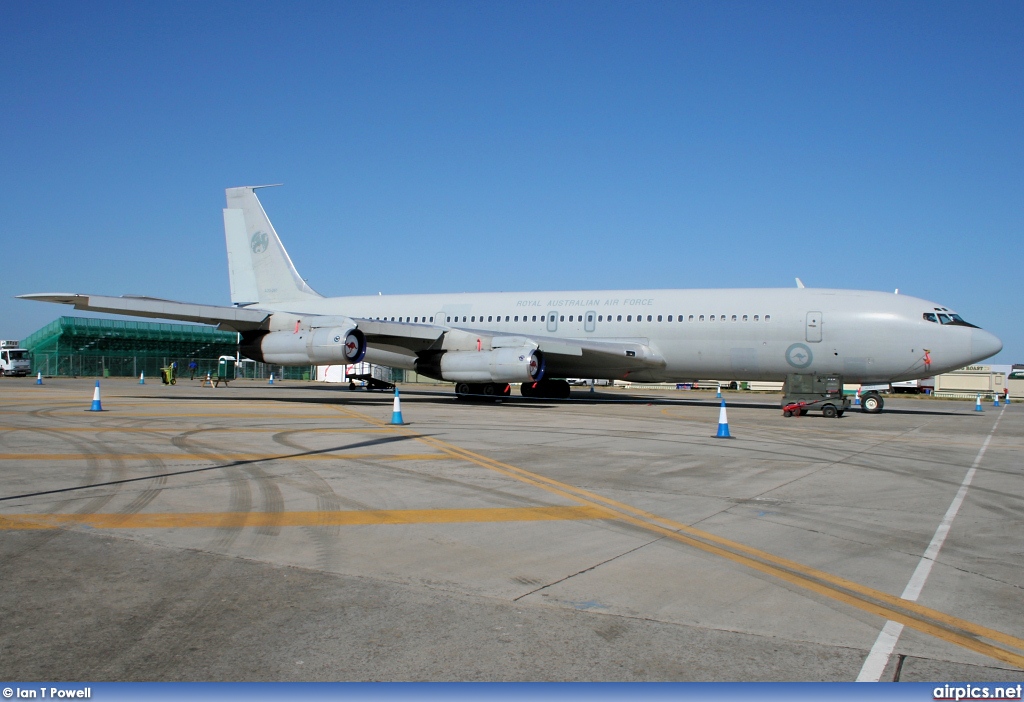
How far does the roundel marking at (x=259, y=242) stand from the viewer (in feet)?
108

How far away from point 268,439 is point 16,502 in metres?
5.91

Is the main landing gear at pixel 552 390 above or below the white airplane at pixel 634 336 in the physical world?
below

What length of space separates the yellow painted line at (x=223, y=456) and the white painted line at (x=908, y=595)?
6.57 metres

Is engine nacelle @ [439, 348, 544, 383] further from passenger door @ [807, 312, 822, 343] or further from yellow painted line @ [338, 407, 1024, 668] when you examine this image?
yellow painted line @ [338, 407, 1024, 668]

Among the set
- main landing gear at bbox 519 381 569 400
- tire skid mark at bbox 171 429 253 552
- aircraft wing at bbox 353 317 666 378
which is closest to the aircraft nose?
aircraft wing at bbox 353 317 666 378

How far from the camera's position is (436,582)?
506 cm

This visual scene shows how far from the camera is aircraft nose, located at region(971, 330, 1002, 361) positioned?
873 inches

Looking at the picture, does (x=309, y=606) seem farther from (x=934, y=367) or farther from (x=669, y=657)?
(x=934, y=367)

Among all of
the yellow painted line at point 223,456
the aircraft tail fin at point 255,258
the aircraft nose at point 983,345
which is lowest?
the yellow painted line at point 223,456

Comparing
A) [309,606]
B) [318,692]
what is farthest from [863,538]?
[318,692]

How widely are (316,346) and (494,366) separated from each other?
576 centimetres

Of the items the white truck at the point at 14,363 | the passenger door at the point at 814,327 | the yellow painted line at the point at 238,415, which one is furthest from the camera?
the white truck at the point at 14,363

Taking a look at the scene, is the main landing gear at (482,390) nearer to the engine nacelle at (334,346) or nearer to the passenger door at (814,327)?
the engine nacelle at (334,346)

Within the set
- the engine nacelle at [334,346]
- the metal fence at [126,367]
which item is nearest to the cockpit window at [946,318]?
the engine nacelle at [334,346]
